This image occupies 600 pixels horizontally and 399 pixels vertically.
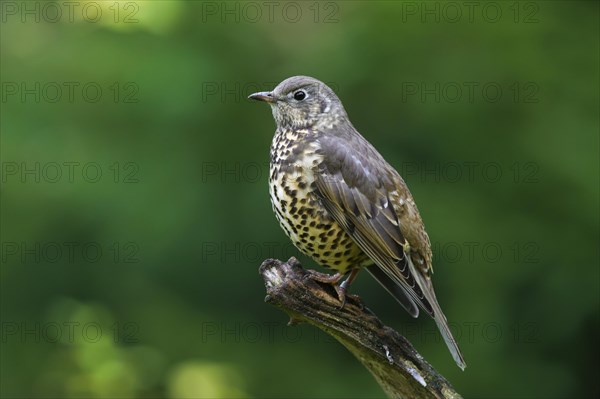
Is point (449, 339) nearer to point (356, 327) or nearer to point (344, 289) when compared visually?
point (356, 327)

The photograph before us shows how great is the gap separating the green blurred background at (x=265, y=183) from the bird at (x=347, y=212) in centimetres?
142

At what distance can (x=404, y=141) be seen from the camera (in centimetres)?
689

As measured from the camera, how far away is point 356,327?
4914mm

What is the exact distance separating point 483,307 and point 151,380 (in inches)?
97.1

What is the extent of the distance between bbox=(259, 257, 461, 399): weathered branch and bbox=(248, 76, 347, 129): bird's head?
94cm

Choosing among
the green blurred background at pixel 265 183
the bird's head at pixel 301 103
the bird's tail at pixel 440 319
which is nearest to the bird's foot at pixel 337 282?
the bird's tail at pixel 440 319

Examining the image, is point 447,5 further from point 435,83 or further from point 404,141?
point 404,141

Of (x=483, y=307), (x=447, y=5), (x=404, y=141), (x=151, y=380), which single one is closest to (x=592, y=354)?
(x=483, y=307)

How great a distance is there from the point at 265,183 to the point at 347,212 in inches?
68.4

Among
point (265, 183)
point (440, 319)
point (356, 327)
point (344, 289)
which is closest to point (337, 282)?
point (344, 289)

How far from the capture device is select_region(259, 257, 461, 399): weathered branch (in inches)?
189

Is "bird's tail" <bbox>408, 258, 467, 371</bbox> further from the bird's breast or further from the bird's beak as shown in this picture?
the bird's beak

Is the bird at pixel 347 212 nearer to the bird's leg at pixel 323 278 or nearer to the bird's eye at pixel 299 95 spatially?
the bird's leg at pixel 323 278

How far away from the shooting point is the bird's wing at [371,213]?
494cm
